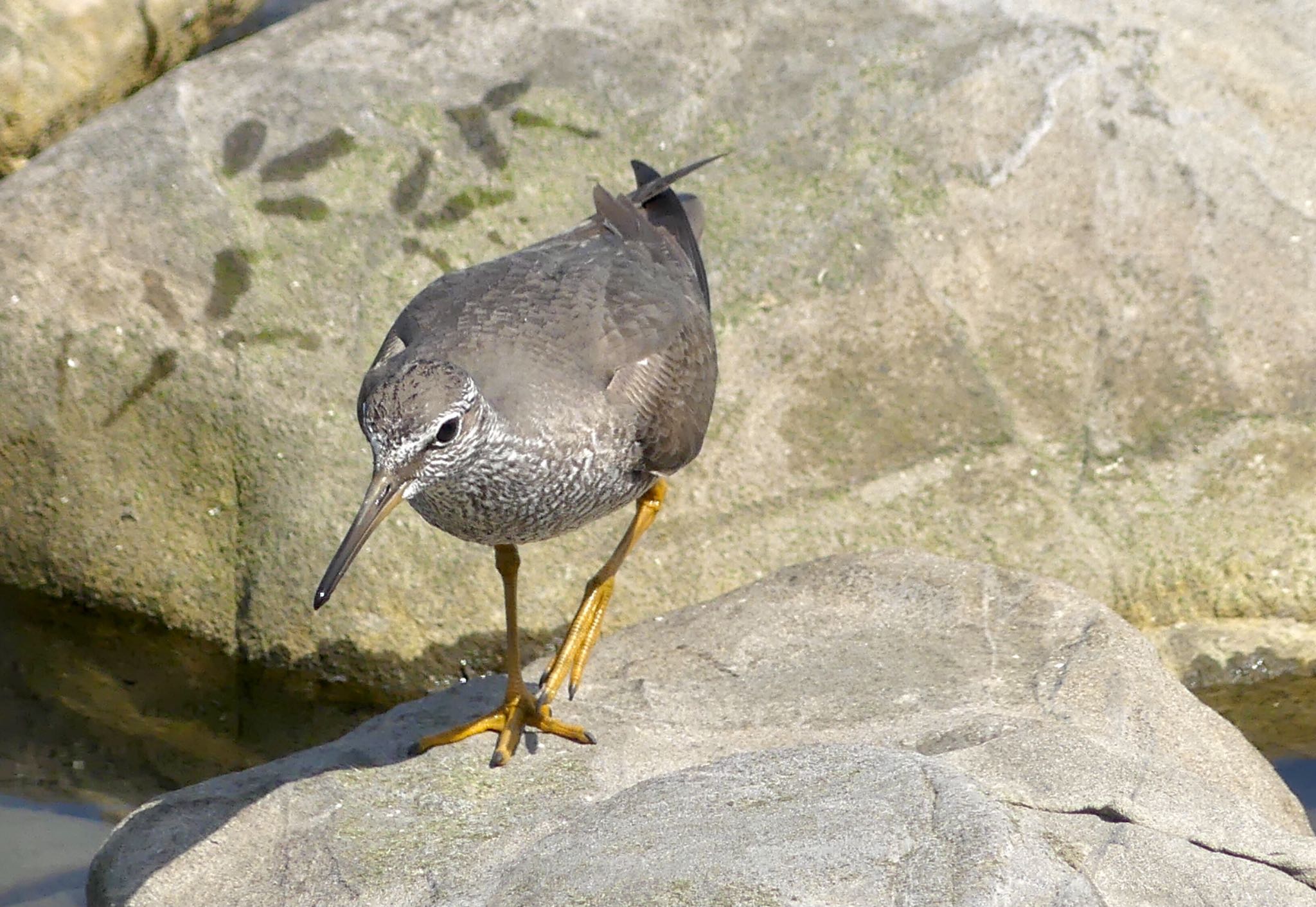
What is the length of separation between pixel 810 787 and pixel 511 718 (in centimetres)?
146

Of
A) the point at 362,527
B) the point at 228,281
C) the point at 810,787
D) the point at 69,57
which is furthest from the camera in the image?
the point at 69,57

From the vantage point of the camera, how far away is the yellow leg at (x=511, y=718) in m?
5.43

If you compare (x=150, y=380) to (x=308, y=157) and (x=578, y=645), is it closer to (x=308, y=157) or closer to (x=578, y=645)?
(x=308, y=157)

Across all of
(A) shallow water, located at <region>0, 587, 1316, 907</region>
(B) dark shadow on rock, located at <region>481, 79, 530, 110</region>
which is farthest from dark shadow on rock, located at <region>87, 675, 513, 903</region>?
(B) dark shadow on rock, located at <region>481, 79, 530, 110</region>

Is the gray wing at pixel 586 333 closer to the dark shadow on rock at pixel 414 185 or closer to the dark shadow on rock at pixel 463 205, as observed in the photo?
the dark shadow on rock at pixel 463 205

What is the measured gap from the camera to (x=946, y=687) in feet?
18.0

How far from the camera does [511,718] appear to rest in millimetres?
5512

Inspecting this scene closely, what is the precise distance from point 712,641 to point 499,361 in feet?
5.47

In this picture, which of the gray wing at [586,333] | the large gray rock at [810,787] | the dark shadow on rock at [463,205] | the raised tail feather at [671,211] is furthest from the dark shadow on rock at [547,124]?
the large gray rock at [810,787]

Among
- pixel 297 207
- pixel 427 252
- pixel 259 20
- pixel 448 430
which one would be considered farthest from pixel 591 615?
pixel 259 20

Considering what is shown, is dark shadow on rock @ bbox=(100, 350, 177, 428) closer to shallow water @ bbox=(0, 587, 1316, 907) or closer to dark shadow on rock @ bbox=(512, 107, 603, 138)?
shallow water @ bbox=(0, 587, 1316, 907)

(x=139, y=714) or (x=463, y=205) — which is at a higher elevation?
(x=463, y=205)

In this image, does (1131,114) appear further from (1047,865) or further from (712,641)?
(1047,865)

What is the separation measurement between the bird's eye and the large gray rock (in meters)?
1.21
